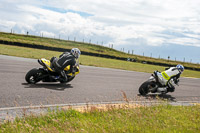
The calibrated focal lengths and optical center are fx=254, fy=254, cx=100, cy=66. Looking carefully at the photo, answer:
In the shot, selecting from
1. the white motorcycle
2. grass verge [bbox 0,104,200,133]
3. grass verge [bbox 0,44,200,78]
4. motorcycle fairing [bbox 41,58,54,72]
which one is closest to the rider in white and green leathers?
the white motorcycle

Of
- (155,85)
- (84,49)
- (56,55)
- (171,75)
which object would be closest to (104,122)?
Answer: (155,85)

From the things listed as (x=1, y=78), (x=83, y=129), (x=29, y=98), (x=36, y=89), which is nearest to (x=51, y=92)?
(x=36, y=89)

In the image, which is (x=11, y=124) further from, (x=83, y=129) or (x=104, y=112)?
(x=104, y=112)

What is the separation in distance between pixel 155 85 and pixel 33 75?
5.21m

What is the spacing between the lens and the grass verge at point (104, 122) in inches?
204

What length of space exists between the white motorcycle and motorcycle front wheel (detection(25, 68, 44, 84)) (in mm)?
4363

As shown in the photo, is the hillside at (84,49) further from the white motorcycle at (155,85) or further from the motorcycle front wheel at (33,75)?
the white motorcycle at (155,85)

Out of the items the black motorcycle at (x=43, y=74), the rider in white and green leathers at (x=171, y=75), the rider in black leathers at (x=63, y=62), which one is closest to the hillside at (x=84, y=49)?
the rider in black leathers at (x=63, y=62)

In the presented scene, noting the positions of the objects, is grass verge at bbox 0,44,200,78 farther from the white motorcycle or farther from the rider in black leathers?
the white motorcycle

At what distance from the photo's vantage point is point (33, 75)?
33.8ft

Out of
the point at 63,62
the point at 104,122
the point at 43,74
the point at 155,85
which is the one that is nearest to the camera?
the point at 104,122

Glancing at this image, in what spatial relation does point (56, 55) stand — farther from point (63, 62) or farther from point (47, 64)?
point (47, 64)

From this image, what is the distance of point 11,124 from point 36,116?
0.88m

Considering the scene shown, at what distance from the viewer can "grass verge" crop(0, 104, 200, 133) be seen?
17.0 feet
